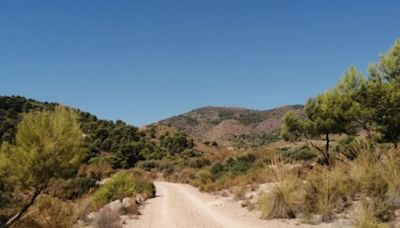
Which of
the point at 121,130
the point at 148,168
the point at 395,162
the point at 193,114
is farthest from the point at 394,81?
the point at 193,114

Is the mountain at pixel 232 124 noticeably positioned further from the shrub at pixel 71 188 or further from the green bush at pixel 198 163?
the shrub at pixel 71 188

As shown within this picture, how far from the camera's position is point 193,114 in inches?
7805

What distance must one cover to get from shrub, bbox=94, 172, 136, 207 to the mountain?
94799 millimetres

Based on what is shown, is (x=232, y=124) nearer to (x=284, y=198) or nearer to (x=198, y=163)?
(x=198, y=163)

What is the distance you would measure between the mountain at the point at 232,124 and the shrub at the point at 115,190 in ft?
311

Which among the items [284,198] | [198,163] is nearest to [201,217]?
[284,198]

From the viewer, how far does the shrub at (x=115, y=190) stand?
2138cm

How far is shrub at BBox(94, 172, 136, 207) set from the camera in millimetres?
21381

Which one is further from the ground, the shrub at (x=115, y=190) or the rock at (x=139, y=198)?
the shrub at (x=115, y=190)

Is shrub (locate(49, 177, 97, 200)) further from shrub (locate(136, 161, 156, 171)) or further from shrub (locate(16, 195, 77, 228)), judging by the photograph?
shrub (locate(136, 161, 156, 171))

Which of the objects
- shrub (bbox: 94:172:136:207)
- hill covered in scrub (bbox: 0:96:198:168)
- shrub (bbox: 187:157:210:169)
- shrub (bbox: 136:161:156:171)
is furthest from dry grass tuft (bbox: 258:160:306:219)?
hill covered in scrub (bbox: 0:96:198:168)

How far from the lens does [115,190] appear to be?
22891 mm

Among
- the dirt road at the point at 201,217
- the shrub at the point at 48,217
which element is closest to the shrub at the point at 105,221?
the shrub at the point at 48,217

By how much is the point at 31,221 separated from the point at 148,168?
42327 millimetres
